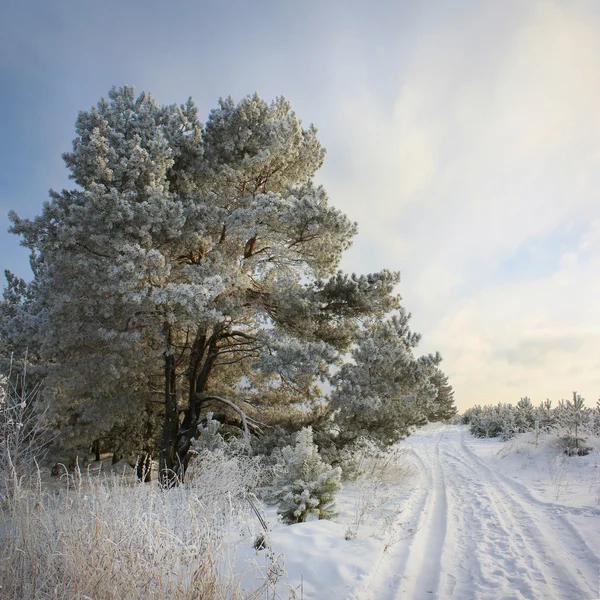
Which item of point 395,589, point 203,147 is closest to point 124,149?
point 203,147

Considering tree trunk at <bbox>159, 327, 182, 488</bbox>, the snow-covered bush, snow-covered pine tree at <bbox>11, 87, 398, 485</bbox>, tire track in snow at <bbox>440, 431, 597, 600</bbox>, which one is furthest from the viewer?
tree trunk at <bbox>159, 327, 182, 488</bbox>

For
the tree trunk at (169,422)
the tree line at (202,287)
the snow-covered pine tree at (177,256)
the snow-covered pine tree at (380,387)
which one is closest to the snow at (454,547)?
Answer: the snow-covered pine tree at (380,387)

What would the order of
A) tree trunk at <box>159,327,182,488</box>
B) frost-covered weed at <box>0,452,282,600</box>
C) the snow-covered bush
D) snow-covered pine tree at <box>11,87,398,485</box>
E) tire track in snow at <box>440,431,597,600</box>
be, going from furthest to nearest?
tree trunk at <box>159,327,182,488</box> → snow-covered pine tree at <box>11,87,398,485</box> → the snow-covered bush → tire track in snow at <box>440,431,597,600</box> → frost-covered weed at <box>0,452,282,600</box>

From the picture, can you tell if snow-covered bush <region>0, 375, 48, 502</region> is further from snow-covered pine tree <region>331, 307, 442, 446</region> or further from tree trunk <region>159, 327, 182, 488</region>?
snow-covered pine tree <region>331, 307, 442, 446</region>

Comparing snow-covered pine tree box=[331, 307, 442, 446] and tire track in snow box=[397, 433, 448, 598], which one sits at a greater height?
snow-covered pine tree box=[331, 307, 442, 446]

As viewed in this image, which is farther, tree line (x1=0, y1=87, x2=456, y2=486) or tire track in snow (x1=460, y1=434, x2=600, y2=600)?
tree line (x1=0, y1=87, x2=456, y2=486)

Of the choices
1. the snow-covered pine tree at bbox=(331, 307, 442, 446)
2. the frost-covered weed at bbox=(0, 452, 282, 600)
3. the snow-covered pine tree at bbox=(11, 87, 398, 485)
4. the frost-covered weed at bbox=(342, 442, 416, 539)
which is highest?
the snow-covered pine tree at bbox=(11, 87, 398, 485)

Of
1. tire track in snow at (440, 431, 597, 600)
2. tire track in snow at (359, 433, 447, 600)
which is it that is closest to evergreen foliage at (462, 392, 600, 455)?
tire track in snow at (440, 431, 597, 600)

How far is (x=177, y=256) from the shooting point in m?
12.1

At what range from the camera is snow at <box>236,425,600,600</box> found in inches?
158

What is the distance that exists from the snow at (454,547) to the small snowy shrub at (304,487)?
263 mm

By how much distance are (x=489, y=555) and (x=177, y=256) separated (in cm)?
1053

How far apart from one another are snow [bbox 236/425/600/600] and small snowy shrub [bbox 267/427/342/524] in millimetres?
263

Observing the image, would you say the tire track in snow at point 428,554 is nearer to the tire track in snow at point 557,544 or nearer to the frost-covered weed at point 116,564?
the tire track in snow at point 557,544
